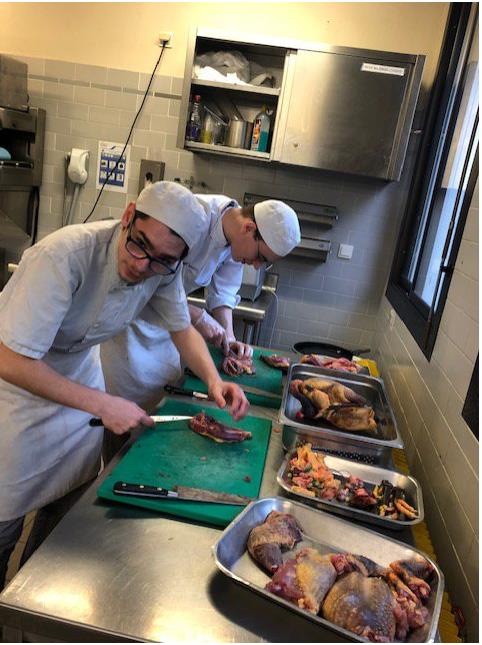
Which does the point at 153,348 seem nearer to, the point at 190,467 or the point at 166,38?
the point at 190,467

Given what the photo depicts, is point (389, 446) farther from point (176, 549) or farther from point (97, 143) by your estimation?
point (97, 143)

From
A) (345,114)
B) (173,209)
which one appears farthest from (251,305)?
(173,209)

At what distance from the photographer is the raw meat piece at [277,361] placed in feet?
7.82

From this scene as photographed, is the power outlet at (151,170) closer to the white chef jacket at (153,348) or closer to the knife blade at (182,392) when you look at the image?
the white chef jacket at (153,348)

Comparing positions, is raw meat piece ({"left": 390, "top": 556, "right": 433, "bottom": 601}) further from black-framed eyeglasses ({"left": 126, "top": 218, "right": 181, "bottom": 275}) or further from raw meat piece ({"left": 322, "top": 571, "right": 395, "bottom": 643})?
black-framed eyeglasses ({"left": 126, "top": 218, "right": 181, "bottom": 275})

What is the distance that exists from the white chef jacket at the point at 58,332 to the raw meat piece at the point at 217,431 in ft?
1.41

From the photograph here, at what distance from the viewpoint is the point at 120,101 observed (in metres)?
3.91

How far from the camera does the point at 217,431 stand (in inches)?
64.9

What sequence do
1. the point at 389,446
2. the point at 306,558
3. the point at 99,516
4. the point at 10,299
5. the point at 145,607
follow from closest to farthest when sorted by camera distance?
the point at 145,607, the point at 306,558, the point at 99,516, the point at 10,299, the point at 389,446

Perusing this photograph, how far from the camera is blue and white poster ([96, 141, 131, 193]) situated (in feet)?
13.1

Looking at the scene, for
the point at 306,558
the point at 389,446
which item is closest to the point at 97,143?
the point at 389,446

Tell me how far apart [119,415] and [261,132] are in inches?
106

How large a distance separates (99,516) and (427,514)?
1.04m

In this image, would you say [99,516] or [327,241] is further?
[327,241]
